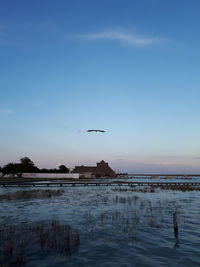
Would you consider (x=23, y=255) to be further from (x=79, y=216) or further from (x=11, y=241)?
(x=79, y=216)

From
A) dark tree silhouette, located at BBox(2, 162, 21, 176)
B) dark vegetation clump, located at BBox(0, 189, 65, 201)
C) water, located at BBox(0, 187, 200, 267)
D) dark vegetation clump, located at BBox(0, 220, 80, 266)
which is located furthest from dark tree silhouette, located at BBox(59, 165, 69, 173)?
dark vegetation clump, located at BBox(0, 220, 80, 266)

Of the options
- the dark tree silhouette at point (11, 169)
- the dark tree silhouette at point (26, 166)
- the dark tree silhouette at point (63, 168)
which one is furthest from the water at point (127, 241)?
the dark tree silhouette at point (63, 168)

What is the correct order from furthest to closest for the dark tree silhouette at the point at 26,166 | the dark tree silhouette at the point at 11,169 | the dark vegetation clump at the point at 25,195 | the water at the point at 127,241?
the dark tree silhouette at the point at 26,166 < the dark tree silhouette at the point at 11,169 < the dark vegetation clump at the point at 25,195 < the water at the point at 127,241

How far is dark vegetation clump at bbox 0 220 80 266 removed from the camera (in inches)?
496

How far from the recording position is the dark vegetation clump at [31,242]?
12.6 m

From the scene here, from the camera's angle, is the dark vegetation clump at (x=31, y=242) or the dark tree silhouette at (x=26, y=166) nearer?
the dark vegetation clump at (x=31, y=242)

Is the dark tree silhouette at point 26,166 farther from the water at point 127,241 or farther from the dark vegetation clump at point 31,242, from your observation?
the dark vegetation clump at point 31,242

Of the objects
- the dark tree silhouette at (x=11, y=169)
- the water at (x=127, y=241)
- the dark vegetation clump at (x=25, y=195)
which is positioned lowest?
the water at (x=127, y=241)

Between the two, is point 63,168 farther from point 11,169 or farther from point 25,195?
point 25,195

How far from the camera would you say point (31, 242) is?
49.5 ft

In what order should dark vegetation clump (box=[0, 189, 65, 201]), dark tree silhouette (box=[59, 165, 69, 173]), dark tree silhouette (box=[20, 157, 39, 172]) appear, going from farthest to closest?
dark tree silhouette (box=[59, 165, 69, 173]) < dark tree silhouette (box=[20, 157, 39, 172]) < dark vegetation clump (box=[0, 189, 65, 201])

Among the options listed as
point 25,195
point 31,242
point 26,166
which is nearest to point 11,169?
point 26,166

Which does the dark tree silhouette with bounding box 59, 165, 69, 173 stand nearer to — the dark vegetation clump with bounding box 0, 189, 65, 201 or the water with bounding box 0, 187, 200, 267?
the dark vegetation clump with bounding box 0, 189, 65, 201

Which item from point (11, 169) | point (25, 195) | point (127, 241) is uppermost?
point (11, 169)
